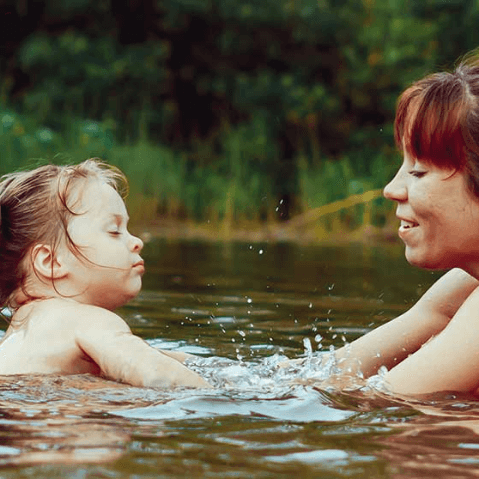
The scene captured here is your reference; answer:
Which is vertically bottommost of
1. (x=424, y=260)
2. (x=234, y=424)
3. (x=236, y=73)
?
(x=234, y=424)

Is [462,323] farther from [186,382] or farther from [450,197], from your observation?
[186,382]

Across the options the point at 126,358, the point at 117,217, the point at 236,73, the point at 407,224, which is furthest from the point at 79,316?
the point at 236,73

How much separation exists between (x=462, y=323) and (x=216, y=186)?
39.6 feet

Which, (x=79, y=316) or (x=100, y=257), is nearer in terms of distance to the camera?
(x=79, y=316)

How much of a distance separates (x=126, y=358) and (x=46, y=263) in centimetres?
60

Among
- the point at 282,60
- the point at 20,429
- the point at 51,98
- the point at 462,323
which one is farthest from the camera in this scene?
the point at 282,60

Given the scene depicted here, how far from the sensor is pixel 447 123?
354 centimetres

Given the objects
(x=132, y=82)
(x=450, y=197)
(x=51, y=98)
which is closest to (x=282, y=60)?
(x=132, y=82)

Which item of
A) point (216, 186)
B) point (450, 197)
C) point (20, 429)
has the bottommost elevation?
point (20, 429)

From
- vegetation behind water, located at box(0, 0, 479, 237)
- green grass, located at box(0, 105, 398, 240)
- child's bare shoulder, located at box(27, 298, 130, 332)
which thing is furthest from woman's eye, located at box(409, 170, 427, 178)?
vegetation behind water, located at box(0, 0, 479, 237)

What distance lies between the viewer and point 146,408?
3.13 m

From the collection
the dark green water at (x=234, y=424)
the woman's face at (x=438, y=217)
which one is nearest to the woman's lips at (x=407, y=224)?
the woman's face at (x=438, y=217)

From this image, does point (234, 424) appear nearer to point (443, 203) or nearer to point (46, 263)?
point (443, 203)

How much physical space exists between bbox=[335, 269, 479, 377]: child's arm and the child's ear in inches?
42.3
